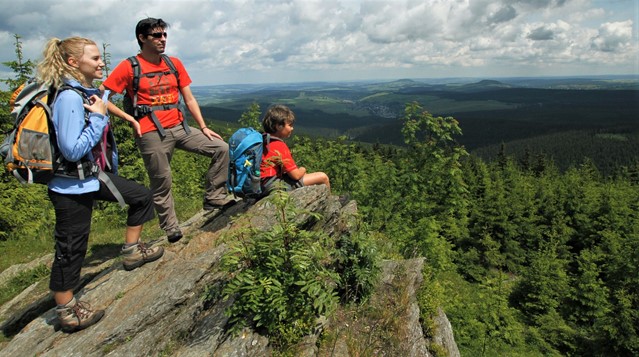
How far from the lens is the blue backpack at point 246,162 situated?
557 centimetres

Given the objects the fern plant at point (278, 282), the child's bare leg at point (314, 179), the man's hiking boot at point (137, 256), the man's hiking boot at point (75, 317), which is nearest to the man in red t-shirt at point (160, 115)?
the man's hiking boot at point (137, 256)

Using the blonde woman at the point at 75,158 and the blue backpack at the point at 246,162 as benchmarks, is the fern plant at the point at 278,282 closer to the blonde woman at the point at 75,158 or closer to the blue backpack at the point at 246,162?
the blue backpack at the point at 246,162

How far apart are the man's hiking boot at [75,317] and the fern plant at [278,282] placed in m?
1.78

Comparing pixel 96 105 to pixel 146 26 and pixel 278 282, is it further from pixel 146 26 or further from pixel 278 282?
pixel 278 282

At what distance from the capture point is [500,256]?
3494 cm

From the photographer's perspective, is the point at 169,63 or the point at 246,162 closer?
the point at 169,63

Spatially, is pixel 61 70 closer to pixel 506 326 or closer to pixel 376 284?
pixel 376 284

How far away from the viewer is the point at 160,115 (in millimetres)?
5250

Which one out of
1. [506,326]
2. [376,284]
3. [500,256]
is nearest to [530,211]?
[500,256]

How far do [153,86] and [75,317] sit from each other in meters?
3.15

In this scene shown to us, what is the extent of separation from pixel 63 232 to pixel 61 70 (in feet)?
5.69

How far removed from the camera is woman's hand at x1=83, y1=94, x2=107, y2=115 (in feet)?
12.5

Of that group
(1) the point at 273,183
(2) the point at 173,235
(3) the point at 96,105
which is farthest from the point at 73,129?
(2) the point at 173,235

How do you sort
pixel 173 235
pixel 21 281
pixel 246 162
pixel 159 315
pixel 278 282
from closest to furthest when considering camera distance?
1. pixel 278 282
2. pixel 159 315
3. pixel 246 162
4. pixel 173 235
5. pixel 21 281
